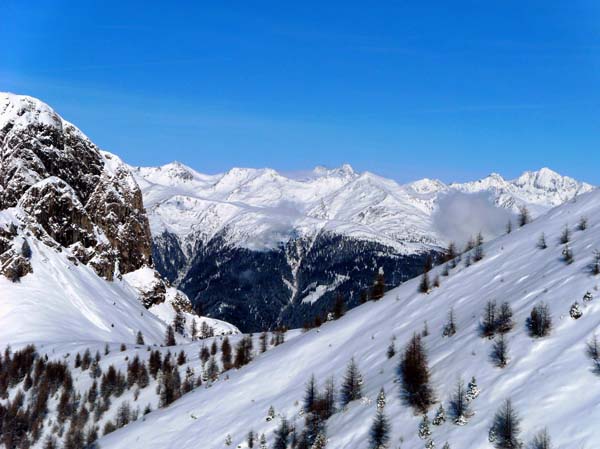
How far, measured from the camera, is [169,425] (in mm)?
39875

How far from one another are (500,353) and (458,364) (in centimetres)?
238

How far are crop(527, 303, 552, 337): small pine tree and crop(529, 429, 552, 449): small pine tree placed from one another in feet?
20.9

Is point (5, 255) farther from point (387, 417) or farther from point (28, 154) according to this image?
point (387, 417)

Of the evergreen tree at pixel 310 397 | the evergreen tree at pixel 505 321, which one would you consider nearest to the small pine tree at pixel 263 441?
the evergreen tree at pixel 310 397

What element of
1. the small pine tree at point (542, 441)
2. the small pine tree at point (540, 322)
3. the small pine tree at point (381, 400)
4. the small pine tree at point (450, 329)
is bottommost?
the small pine tree at point (542, 441)

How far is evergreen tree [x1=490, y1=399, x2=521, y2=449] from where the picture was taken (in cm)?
2022

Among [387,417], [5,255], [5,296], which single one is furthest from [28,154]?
[387,417]

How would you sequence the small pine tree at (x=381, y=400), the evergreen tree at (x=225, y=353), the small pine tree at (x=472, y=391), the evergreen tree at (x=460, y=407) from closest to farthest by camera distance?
the evergreen tree at (x=460, y=407) < the small pine tree at (x=472, y=391) < the small pine tree at (x=381, y=400) < the evergreen tree at (x=225, y=353)

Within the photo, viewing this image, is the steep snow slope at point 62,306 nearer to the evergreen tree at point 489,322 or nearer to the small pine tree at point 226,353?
the small pine tree at point 226,353

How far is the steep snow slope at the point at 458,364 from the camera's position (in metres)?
21.7

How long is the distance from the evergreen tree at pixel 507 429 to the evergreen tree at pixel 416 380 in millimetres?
4482

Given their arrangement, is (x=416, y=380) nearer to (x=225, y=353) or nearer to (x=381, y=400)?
(x=381, y=400)

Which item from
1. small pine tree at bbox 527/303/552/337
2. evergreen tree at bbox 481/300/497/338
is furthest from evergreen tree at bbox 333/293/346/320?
small pine tree at bbox 527/303/552/337


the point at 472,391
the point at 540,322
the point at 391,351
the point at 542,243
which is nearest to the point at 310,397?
the point at 391,351
